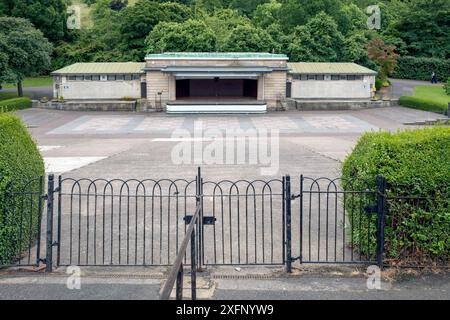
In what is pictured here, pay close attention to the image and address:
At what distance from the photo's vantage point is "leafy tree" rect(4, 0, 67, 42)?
5984 centimetres

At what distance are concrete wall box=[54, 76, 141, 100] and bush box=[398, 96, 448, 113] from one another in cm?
2067

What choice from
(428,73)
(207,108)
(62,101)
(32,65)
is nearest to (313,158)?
(207,108)

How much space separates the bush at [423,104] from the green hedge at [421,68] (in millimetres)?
18448

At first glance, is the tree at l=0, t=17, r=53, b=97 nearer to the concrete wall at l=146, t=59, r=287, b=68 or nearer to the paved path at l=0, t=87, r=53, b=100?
the paved path at l=0, t=87, r=53, b=100

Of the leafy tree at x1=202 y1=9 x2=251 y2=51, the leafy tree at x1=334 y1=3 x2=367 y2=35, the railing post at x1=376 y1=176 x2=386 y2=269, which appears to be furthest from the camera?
the leafy tree at x1=334 y1=3 x2=367 y2=35

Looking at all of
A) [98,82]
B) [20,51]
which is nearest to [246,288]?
[98,82]

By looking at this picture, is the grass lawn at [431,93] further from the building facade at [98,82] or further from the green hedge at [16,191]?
the green hedge at [16,191]

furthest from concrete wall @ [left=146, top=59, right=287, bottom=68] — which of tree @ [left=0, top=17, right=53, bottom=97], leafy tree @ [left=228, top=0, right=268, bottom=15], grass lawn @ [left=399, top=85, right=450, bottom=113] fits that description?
leafy tree @ [left=228, top=0, right=268, bottom=15]

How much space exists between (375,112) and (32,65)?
26.7 meters

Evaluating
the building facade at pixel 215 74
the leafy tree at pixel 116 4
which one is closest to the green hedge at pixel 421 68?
the building facade at pixel 215 74

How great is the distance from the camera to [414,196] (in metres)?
7.84

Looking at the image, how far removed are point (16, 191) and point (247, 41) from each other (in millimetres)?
42348

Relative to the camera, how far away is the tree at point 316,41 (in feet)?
160

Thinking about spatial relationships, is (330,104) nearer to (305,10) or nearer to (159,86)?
(159,86)
